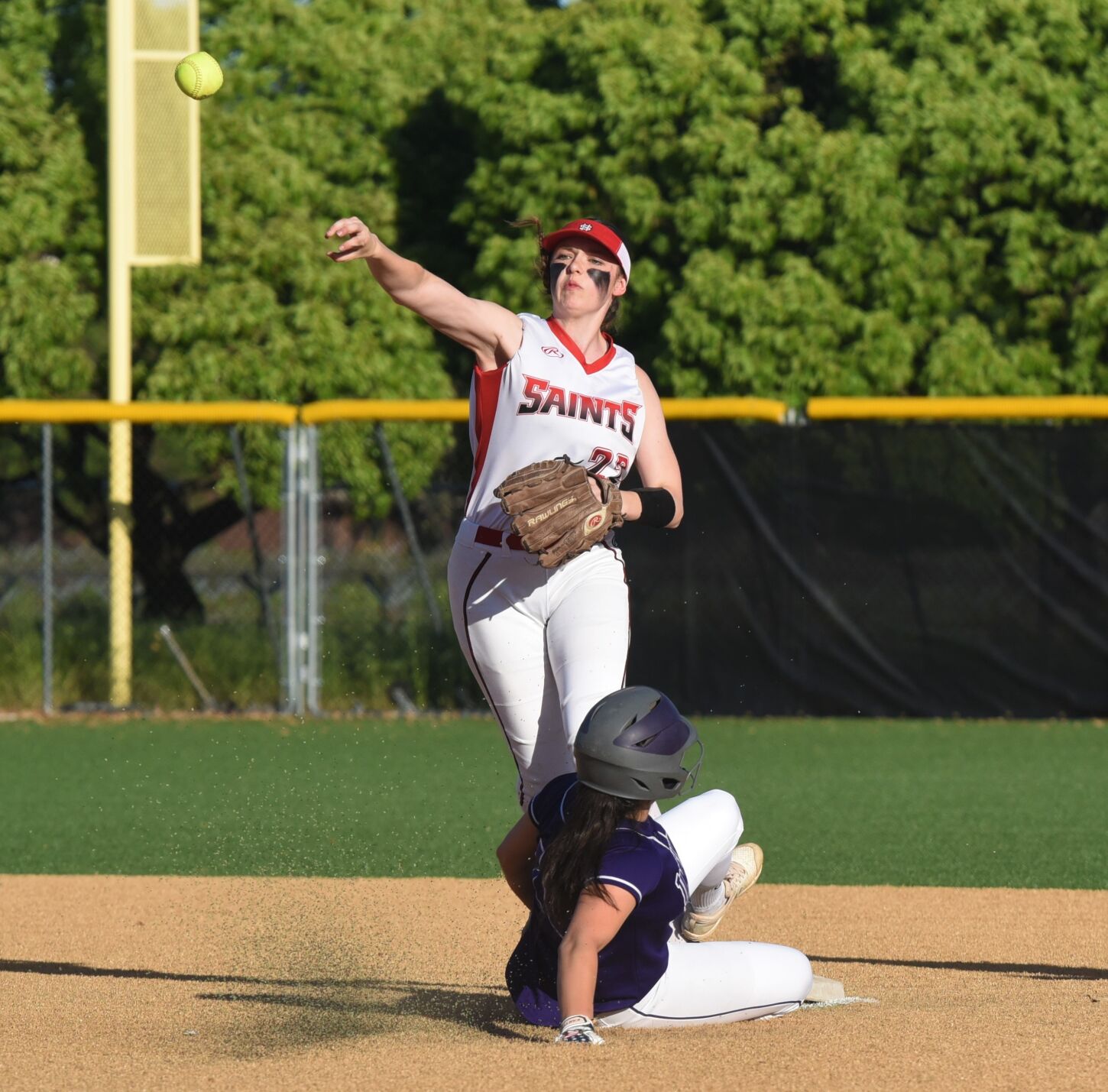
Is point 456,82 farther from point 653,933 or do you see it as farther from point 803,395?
point 653,933

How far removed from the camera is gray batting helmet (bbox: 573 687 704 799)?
370 cm

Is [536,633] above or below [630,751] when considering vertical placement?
above

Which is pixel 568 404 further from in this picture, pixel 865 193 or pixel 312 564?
pixel 865 193

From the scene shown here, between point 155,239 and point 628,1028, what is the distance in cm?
1050

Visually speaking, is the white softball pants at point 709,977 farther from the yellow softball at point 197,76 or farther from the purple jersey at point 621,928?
the yellow softball at point 197,76

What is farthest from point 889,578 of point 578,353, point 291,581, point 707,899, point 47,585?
point 578,353

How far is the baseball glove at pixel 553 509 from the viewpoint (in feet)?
12.8

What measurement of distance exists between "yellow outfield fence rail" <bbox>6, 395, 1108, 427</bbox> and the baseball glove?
7389 millimetres

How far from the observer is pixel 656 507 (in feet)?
14.2

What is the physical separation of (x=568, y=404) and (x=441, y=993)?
163 centimetres

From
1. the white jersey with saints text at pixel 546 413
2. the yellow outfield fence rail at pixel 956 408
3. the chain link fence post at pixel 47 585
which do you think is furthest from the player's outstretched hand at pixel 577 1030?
the chain link fence post at pixel 47 585

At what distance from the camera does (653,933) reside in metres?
3.81

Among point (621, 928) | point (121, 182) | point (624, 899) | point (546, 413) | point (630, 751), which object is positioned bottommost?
point (621, 928)

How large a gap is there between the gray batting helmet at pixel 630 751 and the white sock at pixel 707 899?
2.09 ft
